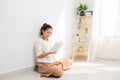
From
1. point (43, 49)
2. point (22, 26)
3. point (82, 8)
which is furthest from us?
point (82, 8)

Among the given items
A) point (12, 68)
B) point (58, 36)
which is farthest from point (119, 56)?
point (12, 68)

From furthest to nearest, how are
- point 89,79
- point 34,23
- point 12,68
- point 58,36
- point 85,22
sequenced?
point 85,22
point 58,36
point 34,23
point 12,68
point 89,79

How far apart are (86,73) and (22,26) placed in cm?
128

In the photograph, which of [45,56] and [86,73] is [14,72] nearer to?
[45,56]

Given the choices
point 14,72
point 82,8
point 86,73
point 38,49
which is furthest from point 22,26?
point 82,8

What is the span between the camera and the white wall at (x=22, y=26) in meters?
3.08

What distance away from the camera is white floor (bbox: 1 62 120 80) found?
3.10m

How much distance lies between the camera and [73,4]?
4.75 metres

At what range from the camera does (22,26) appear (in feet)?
10.9

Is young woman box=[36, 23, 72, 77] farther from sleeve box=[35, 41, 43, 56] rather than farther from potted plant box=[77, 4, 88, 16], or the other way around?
potted plant box=[77, 4, 88, 16]

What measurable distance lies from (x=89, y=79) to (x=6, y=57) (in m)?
1.27

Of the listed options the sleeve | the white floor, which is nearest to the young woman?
the sleeve

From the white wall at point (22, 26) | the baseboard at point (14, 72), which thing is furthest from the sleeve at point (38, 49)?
the baseboard at point (14, 72)

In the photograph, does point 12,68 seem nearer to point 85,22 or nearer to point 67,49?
point 67,49
